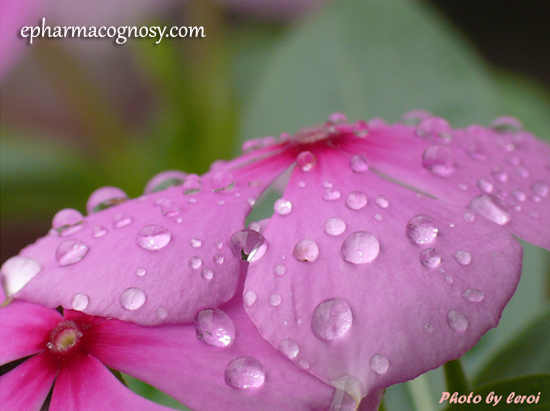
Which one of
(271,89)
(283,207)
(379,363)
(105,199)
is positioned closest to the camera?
(379,363)

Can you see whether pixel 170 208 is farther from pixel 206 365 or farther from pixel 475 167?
pixel 475 167

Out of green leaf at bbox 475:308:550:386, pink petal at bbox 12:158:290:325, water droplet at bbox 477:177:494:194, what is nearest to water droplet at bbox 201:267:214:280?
pink petal at bbox 12:158:290:325

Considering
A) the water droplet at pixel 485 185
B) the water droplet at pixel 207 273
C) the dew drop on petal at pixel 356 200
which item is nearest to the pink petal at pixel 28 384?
the water droplet at pixel 207 273

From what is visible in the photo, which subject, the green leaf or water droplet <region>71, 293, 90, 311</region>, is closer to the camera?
water droplet <region>71, 293, 90, 311</region>

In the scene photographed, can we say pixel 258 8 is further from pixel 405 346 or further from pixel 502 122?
pixel 405 346

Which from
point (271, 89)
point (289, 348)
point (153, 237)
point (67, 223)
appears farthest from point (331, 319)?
point (271, 89)

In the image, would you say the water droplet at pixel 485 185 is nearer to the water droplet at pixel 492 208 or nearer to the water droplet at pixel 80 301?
the water droplet at pixel 492 208

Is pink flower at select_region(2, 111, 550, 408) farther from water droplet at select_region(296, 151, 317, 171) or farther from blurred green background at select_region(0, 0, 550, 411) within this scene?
blurred green background at select_region(0, 0, 550, 411)
